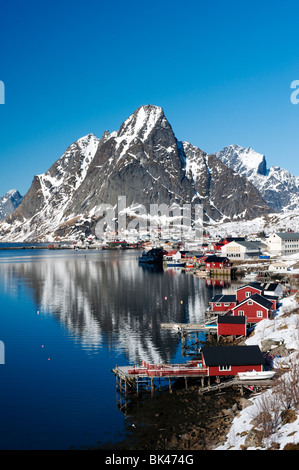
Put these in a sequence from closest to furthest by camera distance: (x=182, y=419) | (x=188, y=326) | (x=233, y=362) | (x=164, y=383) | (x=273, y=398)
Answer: (x=273, y=398), (x=182, y=419), (x=233, y=362), (x=164, y=383), (x=188, y=326)

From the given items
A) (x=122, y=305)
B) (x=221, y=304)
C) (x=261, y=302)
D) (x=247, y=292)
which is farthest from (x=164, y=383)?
(x=122, y=305)

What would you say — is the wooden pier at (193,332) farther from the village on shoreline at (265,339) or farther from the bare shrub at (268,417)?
the bare shrub at (268,417)

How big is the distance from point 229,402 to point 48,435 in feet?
45.3

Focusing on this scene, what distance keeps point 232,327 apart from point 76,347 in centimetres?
1826

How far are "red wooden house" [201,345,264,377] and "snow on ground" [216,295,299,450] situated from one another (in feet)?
7.54

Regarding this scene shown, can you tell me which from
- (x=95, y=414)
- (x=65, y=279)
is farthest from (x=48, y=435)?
(x=65, y=279)

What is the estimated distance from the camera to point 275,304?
59719 mm

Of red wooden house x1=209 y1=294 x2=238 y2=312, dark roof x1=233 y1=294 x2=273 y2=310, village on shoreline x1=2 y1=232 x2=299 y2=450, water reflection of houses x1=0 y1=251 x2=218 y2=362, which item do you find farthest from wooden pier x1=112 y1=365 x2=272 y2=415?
red wooden house x1=209 y1=294 x2=238 y2=312

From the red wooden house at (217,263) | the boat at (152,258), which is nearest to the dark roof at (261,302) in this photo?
the red wooden house at (217,263)

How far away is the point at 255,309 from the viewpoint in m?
56.7

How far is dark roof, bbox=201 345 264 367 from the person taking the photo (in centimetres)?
3850

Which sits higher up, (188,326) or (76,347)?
(188,326)

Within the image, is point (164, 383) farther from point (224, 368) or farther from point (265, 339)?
point (265, 339)

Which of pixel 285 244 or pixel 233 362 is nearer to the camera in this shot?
pixel 233 362
